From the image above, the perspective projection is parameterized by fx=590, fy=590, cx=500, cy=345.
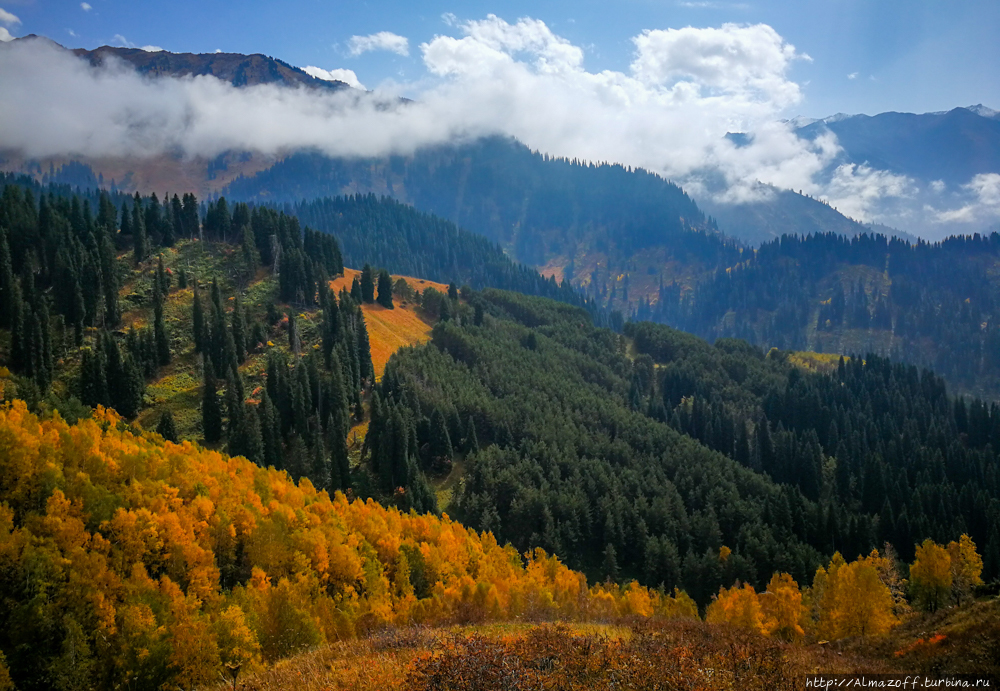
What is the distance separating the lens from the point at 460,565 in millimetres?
73062

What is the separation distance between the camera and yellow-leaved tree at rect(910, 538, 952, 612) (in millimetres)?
76250

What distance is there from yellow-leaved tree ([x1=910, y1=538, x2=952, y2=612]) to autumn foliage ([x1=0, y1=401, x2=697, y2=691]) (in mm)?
33228

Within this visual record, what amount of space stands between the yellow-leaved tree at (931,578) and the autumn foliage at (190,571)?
1308 inches

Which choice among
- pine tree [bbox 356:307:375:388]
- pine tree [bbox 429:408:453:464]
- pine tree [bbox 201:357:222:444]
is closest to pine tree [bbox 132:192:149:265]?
pine tree [bbox 356:307:375:388]

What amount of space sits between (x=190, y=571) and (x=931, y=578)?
3452 inches

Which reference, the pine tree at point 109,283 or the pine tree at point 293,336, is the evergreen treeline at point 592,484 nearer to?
the pine tree at point 293,336

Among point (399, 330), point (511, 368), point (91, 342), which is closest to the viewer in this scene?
point (91, 342)

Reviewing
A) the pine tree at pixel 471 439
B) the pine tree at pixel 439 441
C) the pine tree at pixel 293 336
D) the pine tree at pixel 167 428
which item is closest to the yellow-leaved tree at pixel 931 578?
the pine tree at pixel 471 439

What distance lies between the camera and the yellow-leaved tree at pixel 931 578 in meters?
76.2

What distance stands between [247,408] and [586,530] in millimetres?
68398

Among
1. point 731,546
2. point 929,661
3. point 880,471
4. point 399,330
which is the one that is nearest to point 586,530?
point 731,546

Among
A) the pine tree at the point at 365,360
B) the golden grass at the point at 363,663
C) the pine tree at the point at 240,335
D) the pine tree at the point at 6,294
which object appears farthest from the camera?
the pine tree at the point at 365,360

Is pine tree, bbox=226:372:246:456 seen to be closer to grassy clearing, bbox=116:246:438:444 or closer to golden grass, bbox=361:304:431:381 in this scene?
grassy clearing, bbox=116:246:438:444

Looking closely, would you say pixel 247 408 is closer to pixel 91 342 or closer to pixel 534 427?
pixel 91 342
